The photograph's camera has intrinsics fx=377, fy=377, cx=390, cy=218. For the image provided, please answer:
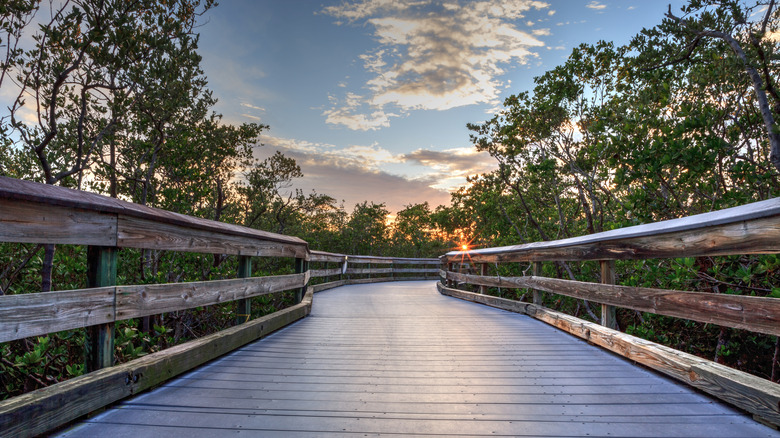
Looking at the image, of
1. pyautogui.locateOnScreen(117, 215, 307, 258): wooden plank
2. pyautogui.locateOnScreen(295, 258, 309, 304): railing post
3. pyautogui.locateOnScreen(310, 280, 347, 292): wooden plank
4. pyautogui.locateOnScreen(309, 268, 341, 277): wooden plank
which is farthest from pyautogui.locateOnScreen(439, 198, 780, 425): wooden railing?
pyautogui.locateOnScreen(310, 280, 347, 292): wooden plank

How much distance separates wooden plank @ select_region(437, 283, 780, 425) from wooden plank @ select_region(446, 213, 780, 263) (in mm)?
721

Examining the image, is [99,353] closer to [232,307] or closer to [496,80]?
[232,307]

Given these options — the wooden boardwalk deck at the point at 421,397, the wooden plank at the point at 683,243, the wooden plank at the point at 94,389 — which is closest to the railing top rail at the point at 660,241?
the wooden plank at the point at 683,243

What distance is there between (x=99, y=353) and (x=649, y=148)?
688 centimetres

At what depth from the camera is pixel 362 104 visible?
14883 mm

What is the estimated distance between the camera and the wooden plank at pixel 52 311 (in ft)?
5.59

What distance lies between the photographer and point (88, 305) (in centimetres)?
211

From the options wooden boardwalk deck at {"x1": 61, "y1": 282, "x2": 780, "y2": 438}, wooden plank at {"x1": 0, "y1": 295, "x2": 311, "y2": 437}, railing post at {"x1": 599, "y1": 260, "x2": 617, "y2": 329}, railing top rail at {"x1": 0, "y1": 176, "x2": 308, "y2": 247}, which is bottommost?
wooden boardwalk deck at {"x1": 61, "y1": 282, "x2": 780, "y2": 438}

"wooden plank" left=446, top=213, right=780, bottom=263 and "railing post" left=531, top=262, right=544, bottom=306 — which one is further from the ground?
"wooden plank" left=446, top=213, right=780, bottom=263

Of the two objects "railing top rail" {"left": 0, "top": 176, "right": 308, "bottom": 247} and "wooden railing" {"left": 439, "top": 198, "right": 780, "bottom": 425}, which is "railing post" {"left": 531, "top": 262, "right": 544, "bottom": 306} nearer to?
"wooden railing" {"left": 439, "top": 198, "right": 780, "bottom": 425}

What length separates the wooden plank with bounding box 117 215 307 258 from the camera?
8.15ft

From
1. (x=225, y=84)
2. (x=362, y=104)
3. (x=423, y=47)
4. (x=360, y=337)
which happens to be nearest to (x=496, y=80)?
(x=423, y=47)

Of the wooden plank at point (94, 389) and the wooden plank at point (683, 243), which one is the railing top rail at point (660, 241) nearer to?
the wooden plank at point (683, 243)

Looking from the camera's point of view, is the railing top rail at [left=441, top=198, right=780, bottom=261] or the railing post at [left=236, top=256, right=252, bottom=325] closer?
the railing top rail at [left=441, top=198, right=780, bottom=261]
